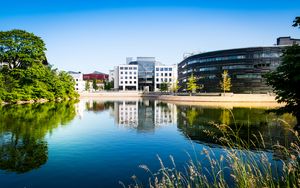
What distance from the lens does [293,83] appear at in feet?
51.1

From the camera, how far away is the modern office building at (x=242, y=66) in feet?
343

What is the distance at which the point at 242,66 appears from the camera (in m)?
109

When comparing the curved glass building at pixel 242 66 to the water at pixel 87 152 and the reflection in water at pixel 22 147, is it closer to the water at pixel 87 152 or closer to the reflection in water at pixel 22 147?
the water at pixel 87 152

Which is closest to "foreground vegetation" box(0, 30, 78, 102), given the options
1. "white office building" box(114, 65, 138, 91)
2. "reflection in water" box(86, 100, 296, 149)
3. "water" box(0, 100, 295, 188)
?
"reflection in water" box(86, 100, 296, 149)

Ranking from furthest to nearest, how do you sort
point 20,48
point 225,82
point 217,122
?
1. point 225,82
2. point 20,48
3. point 217,122

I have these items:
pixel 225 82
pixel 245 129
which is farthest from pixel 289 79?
pixel 225 82

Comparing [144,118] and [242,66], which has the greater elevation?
[242,66]

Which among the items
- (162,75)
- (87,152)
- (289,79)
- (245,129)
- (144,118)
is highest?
(162,75)

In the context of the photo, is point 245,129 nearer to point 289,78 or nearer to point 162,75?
point 289,78

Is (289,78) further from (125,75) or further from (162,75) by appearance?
(125,75)

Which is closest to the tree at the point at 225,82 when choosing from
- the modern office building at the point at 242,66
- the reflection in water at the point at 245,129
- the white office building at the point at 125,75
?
the modern office building at the point at 242,66

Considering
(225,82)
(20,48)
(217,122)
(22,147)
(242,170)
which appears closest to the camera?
(242,170)

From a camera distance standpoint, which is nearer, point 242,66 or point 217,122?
point 217,122

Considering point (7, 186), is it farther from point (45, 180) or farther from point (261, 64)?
point (261, 64)
